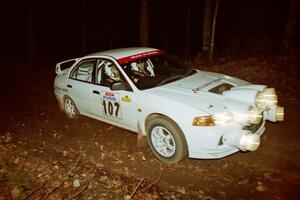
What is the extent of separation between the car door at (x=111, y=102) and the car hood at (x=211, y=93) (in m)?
0.50

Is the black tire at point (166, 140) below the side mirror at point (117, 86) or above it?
below

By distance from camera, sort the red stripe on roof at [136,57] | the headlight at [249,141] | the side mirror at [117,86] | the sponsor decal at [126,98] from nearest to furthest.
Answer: the headlight at [249,141] → the side mirror at [117,86] → the sponsor decal at [126,98] → the red stripe on roof at [136,57]

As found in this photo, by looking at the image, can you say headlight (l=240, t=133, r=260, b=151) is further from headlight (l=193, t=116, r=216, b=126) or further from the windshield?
the windshield

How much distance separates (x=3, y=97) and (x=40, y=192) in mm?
6967

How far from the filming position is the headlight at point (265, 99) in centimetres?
526

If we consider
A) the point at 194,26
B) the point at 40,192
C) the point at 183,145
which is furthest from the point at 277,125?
the point at 194,26

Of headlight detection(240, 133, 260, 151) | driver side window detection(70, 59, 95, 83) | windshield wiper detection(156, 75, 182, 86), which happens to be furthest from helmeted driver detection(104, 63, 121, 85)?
headlight detection(240, 133, 260, 151)

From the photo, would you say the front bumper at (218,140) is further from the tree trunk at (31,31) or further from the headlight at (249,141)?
the tree trunk at (31,31)

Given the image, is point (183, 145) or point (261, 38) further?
point (261, 38)

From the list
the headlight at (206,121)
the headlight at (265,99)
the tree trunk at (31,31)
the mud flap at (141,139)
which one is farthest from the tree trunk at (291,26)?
the tree trunk at (31,31)

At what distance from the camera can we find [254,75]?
10000mm

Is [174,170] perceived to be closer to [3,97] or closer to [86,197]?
[86,197]

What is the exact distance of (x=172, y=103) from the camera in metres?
5.23

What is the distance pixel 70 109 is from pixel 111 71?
6.25 ft
